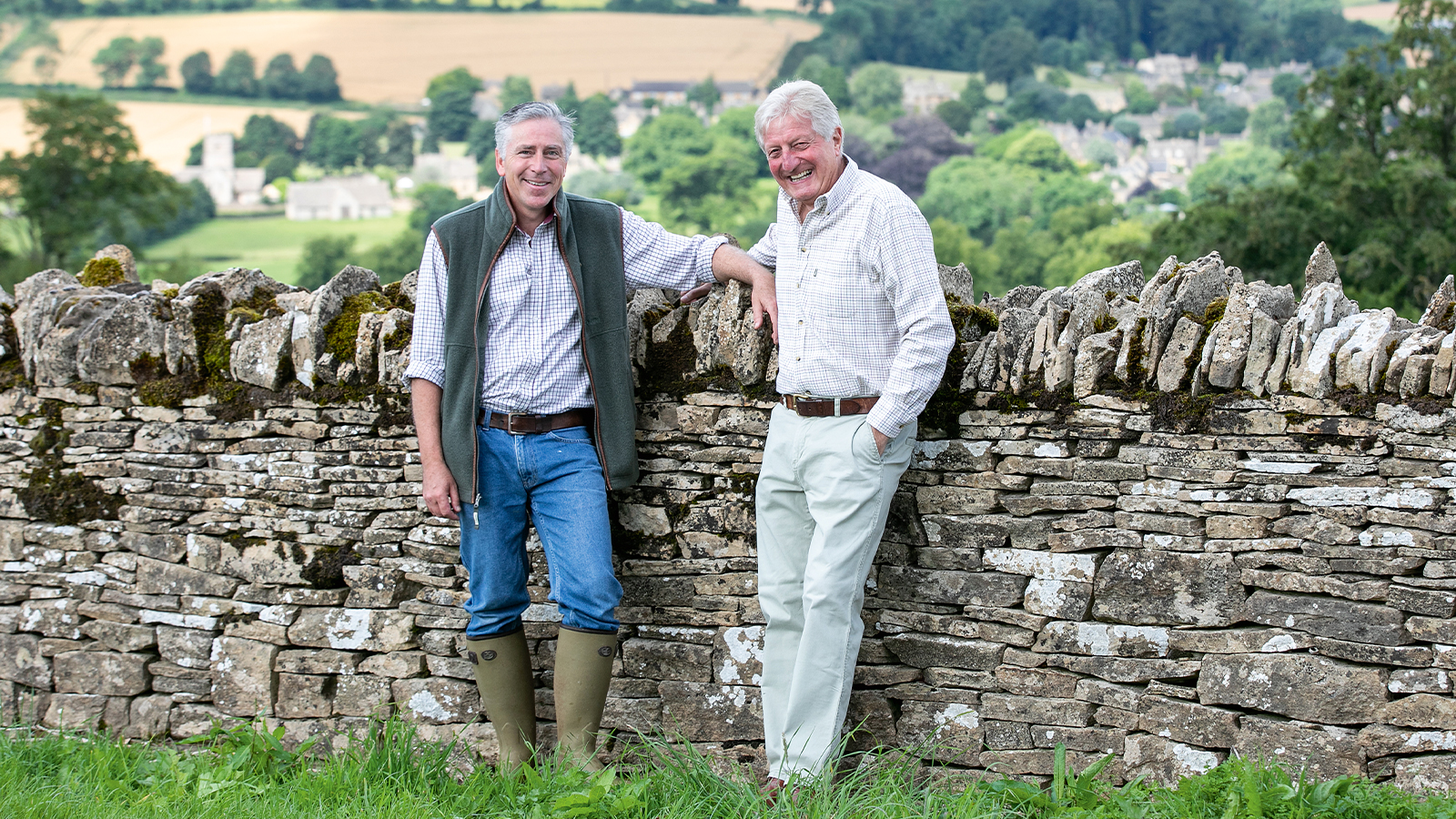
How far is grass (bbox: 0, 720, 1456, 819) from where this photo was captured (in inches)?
135

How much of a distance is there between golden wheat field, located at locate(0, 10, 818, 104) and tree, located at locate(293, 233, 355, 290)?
122 ft

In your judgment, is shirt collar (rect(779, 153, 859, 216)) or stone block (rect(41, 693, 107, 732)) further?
stone block (rect(41, 693, 107, 732))

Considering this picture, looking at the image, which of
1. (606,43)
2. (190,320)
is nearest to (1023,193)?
(606,43)

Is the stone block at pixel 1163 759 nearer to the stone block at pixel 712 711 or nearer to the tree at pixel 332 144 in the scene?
the stone block at pixel 712 711

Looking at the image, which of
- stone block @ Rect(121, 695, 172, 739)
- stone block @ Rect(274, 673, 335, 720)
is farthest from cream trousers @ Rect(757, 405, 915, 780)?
stone block @ Rect(121, 695, 172, 739)

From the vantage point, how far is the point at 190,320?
456 cm

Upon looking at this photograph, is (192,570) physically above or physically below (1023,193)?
below

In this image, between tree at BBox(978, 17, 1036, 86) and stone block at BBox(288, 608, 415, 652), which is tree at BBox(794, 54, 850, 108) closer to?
tree at BBox(978, 17, 1036, 86)

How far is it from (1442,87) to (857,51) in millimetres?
89625

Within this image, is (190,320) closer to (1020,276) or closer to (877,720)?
(877,720)

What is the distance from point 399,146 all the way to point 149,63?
87.1ft

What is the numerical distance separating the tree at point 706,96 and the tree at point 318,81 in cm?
3392

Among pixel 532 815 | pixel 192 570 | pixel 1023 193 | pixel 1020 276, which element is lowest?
pixel 532 815

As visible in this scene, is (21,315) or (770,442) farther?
(21,315)
